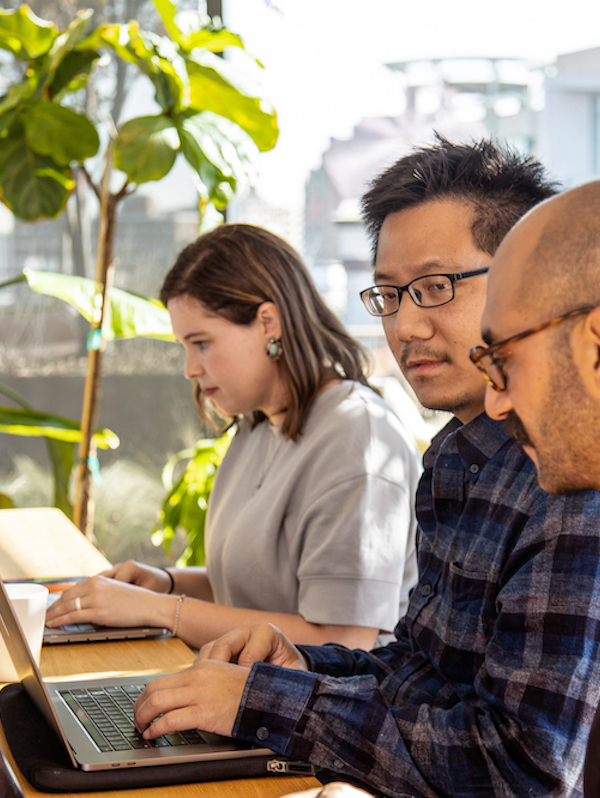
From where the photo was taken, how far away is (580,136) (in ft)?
11.4

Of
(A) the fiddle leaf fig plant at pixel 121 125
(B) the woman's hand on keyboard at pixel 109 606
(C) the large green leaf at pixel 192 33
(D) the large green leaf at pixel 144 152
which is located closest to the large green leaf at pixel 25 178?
(A) the fiddle leaf fig plant at pixel 121 125

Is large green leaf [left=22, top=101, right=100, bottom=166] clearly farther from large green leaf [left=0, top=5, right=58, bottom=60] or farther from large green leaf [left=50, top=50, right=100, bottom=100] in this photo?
large green leaf [left=0, top=5, right=58, bottom=60]

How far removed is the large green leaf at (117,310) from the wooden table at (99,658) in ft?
2.27

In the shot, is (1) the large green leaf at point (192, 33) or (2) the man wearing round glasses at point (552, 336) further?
(1) the large green leaf at point (192, 33)

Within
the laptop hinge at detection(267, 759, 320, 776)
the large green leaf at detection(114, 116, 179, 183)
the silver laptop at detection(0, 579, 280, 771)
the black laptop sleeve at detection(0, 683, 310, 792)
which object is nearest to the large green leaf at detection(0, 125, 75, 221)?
the large green leaf at detection(114, 116, 179, 183)

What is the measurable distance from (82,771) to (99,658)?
0.45 m

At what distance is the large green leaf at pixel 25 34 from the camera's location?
106 inches

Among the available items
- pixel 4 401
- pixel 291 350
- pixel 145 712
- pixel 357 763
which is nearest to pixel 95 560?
pixel 291 350

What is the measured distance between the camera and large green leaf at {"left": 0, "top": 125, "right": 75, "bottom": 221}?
267 centimetres

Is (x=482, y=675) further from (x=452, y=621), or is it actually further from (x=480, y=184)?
(x=480, y=184)

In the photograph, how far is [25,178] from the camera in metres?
2.69

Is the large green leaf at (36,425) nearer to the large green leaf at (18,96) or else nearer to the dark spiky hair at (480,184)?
the large green leaf at (18,96)

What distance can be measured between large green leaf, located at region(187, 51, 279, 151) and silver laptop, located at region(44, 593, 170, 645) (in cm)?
177

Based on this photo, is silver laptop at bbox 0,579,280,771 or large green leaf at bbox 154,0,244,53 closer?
silver laptop at bbox 0,579,280,771
